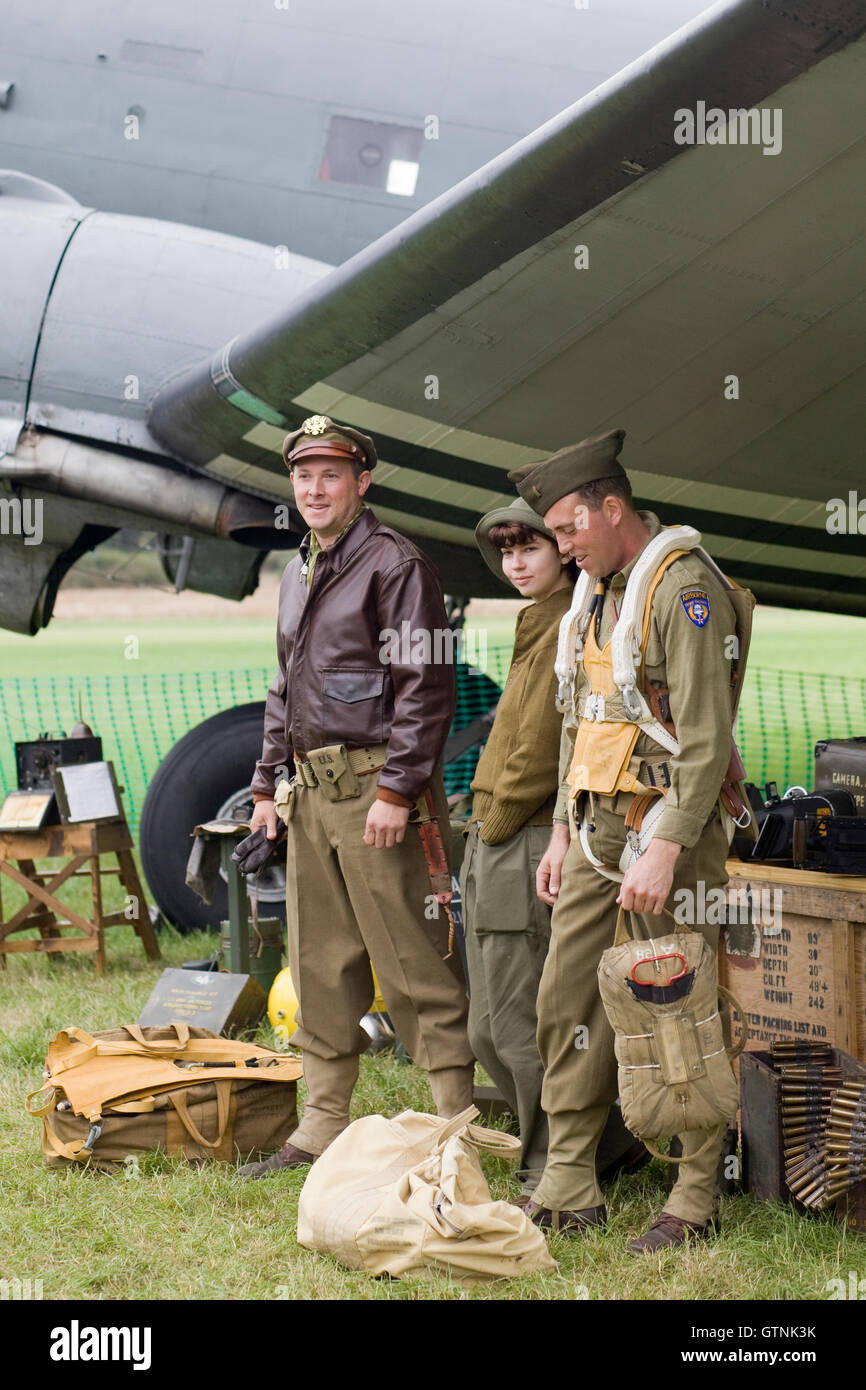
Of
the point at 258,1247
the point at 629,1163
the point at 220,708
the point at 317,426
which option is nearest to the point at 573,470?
the point at 317,426

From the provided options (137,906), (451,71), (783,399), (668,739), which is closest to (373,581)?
(668,739)

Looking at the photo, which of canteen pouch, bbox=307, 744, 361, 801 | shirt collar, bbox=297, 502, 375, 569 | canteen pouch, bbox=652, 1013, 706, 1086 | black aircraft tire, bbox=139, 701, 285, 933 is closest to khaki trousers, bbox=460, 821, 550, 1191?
canteen pouch, bbox=307, 744, 361, 801

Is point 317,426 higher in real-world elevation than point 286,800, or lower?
higher

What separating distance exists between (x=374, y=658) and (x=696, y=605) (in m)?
1.11

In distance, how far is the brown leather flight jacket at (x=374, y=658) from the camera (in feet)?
13.1

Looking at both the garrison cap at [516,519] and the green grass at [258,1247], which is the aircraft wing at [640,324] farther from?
the green grass at [258,1247]

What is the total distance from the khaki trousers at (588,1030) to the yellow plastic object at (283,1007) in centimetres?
192

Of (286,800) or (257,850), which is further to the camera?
(257,850)

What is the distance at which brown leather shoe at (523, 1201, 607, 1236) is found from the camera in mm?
3582

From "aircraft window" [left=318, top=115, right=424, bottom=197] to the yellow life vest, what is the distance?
4.52 metres

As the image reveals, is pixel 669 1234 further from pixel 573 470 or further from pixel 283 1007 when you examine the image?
pixel 283 1007

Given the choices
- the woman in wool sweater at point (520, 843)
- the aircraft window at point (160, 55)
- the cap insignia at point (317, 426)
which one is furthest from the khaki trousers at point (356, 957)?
the aircraft window at point (160, 55)

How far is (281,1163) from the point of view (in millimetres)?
4180

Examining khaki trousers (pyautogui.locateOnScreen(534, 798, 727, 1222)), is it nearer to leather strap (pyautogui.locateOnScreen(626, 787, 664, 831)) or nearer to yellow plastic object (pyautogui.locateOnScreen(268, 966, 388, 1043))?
leather strap (pyautogui.locateOnScreen(626, 787, 664, 831))
